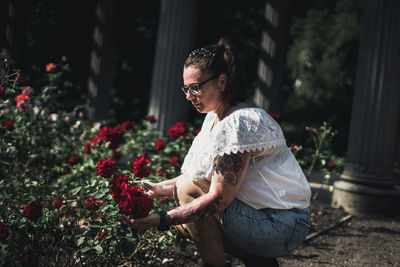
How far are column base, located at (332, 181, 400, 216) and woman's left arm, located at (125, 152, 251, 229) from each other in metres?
3.03

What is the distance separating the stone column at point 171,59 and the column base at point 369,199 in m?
2.44

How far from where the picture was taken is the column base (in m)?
4.48

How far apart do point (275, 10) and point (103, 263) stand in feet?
23.1

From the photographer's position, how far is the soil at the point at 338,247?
9.49 ft

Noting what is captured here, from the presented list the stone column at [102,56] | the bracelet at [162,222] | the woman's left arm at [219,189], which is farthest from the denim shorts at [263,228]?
the stone column at [102,56]

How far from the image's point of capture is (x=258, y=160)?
7.06 ft

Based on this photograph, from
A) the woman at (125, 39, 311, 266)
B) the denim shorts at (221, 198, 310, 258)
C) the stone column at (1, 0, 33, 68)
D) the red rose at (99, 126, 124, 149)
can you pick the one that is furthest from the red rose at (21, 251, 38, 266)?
the stone column at (1, 0, 33, 68)

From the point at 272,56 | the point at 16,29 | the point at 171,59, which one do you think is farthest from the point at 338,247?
the point at 16,29

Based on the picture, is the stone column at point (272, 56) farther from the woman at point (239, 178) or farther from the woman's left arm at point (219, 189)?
the woman's left arm at point (219, 189)

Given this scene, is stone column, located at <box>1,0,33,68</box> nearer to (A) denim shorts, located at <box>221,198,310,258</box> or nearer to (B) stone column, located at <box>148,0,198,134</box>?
(B) stone column, located at <box>148,0,198,134</box>

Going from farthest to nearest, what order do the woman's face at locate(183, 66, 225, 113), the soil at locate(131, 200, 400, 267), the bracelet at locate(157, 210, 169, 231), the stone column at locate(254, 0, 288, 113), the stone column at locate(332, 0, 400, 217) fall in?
the stone column at locate(254, 0, 288, 113)
the stone column at locate(332, 0, 400, 217)
the soil at locate(131, 200, 400, 267)
the woman's face at locate(183, 66, 225, 113)
the bracelet at locate(157, 210, 169, 231)

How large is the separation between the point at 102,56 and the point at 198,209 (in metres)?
7.83

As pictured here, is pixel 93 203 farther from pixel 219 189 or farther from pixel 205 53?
pixel 205 53

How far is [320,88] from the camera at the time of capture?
1900cm
